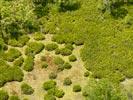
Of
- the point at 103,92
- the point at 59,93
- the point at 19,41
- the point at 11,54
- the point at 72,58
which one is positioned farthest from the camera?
the point at 19,41

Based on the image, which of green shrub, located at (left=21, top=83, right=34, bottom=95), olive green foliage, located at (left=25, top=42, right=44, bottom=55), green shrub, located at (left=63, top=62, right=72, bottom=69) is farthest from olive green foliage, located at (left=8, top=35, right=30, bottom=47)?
green shrub, located at (left=21, top=83, right=34, bottom=95)

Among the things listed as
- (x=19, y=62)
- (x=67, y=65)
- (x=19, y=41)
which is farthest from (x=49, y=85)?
(x=19, y=41)

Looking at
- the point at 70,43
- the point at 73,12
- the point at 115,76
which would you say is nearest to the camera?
the point at 115,76

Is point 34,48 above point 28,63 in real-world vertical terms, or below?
above

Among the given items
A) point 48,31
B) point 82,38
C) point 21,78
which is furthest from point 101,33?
point 21,78

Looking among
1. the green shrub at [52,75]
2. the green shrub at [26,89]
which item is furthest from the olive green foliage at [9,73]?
the green shrub at [52,75]

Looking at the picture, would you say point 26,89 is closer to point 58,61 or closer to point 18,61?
point 18,61

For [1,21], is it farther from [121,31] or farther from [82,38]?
[121,31]

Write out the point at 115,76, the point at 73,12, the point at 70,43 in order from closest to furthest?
1. the point at 115,76
2. the point at 70,43
3. the point at 73,12
